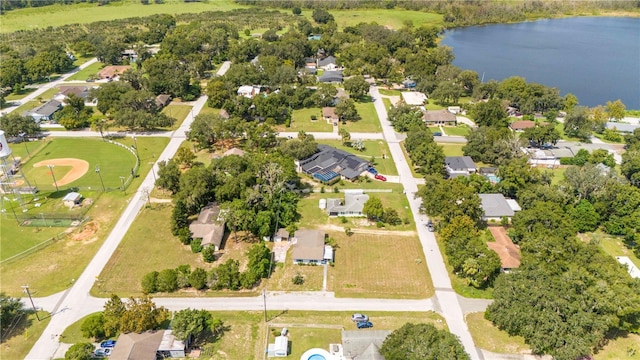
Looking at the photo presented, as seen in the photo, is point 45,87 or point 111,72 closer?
point 45,87

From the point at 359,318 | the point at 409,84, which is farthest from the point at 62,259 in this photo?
the point at 409,84

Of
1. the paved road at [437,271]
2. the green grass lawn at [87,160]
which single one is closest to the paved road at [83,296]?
the green grass lawn at [87,160]

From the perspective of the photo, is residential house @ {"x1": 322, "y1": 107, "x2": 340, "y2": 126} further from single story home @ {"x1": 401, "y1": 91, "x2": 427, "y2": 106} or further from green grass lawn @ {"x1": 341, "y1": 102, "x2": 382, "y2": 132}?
single story home @ {"x1": 401, "y1": 91, "x2": 427, "y2": 106}

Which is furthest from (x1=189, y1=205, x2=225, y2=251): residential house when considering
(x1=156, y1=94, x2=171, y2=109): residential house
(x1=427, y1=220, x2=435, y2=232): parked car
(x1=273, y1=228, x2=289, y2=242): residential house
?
(x1=156, y1=94, x2=171, y2=109): residential house

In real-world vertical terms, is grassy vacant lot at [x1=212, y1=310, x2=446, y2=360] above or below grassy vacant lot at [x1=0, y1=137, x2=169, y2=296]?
below

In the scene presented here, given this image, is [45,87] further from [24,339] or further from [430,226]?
[430,226]

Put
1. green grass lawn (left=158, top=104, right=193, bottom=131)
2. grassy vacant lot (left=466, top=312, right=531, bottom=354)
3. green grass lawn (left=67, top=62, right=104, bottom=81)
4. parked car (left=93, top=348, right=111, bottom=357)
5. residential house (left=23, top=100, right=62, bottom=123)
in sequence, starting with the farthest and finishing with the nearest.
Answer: green grass lawn (left=67, top=62, right=104, bottom=81)
green grass lawn (left=158, top=104, right=193, bottom=131)
residential house (left=23, top=100, right=62, bottom=123)
grassy vacant lot (left=466, top=312, right=531, bottom=354)
parked car (left=93, top=348, right=111, bottom=357)

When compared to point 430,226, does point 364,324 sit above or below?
below

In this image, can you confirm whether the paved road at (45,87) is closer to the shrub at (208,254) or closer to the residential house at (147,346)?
the shrub at (208,254)
